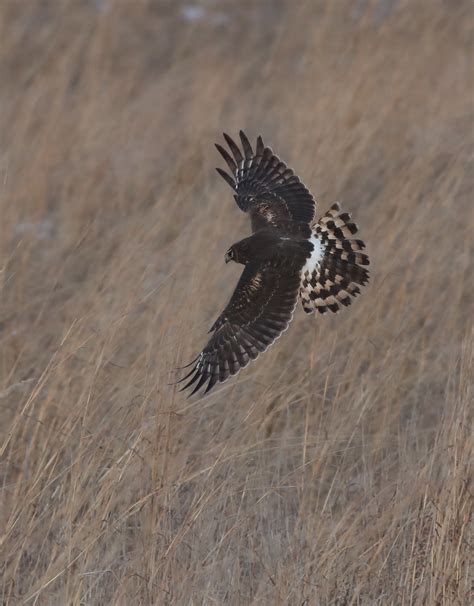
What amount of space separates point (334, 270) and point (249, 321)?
0.43 metres

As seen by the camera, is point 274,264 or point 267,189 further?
point 267,189

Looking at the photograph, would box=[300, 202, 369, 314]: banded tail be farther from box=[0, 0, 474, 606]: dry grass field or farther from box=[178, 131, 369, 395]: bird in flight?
box=[0, 0, 474, 606]: dry grass field

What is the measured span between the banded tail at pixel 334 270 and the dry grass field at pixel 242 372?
0.18 metres

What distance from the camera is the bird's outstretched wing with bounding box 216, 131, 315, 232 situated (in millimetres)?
4789

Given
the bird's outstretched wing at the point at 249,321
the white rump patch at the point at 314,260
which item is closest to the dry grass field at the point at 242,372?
the bird's outstretched wing at the point at 249,321

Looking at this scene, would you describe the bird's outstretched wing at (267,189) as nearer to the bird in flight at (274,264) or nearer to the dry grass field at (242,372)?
the bird in flight at (274,264)

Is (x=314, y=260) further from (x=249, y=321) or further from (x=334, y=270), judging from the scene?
(x=249, y=321)

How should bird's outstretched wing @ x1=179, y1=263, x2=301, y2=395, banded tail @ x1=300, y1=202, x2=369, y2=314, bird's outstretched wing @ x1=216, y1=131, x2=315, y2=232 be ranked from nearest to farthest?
1. bird's outstretched wing @ x1=179, y1=263, x2=301, y2=395
2. banded tail @ x1=300, y1=202, x2=369, y2=314
3. bird's outstretched wing @ x1=216, y1=131, x2=315, y2=232

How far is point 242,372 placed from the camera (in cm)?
438

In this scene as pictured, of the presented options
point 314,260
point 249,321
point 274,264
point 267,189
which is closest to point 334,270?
point 314,260

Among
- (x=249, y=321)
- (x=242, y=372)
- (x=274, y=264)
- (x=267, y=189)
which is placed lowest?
(x=242, y=372)

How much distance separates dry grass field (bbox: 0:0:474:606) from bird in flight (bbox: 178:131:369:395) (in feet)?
0.46

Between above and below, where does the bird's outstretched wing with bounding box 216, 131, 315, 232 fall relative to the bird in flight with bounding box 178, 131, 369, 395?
above

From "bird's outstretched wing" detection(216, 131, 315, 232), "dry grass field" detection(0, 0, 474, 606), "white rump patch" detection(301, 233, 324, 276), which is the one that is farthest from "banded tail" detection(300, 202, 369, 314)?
"bird's outstretched wing" detection(216, 131, 315, 232)
